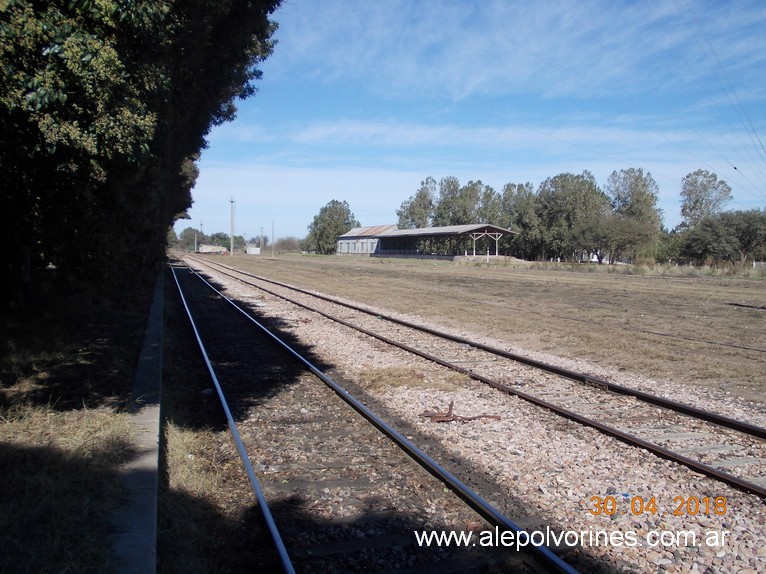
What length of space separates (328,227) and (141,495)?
437 ft

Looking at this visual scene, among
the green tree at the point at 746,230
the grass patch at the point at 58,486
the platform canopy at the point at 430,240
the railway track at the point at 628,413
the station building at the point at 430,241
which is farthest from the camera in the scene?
the platform canopy at the point at 430,240

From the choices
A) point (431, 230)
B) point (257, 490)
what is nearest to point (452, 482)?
point (257, 490)

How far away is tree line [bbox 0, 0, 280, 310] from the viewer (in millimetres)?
5469

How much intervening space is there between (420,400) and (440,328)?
26.7 feet

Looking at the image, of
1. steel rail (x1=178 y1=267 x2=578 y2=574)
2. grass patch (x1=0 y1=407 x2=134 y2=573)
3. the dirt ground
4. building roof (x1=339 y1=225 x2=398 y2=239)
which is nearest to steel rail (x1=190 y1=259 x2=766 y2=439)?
the dirt ground

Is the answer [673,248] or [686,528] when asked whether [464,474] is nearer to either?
[686,528]

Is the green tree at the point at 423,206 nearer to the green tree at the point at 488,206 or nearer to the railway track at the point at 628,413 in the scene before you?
the green tree at the point at 488,206

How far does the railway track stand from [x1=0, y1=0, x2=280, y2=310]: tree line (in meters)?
6.07

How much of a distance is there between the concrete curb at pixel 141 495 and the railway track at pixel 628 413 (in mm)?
5079

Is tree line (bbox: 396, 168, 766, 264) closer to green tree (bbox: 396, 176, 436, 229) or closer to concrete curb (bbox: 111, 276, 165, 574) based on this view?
green tree (bbox: 396, 176, 436, 229)

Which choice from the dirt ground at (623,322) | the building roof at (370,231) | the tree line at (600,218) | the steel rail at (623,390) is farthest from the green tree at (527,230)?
the steel rail at (623,390)

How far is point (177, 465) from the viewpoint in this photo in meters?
6.29

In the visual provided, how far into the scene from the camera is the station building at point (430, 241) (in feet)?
261

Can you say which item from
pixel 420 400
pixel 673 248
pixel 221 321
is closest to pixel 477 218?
pixel 673 248
